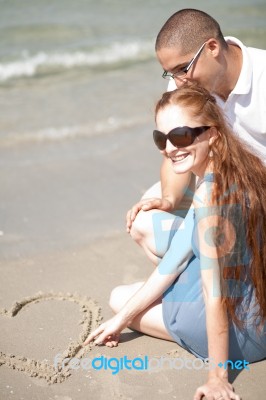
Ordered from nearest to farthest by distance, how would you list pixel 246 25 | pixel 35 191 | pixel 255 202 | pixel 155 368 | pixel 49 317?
1. pixel 255 202
2. pixel 155 368
3. pixel 49 317
4. pixel 35 191
5. pixel 246 25

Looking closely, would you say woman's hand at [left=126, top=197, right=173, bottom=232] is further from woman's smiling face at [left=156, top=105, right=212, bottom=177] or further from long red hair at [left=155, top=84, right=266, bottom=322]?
long red hair at [left=155, top=84, right=266, bottom=322]

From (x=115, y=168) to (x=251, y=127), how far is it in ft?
6.09

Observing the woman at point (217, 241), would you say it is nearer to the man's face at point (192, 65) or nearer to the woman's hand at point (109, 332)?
the woman's hand at point (109, 332)

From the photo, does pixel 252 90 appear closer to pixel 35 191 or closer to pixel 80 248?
pixel 80 248

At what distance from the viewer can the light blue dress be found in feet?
9.00

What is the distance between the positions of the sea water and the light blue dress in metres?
3.08

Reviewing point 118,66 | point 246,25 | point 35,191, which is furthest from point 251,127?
point 246,25

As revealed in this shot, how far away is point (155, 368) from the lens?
2.89 meters

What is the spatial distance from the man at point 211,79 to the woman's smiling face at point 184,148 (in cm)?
56

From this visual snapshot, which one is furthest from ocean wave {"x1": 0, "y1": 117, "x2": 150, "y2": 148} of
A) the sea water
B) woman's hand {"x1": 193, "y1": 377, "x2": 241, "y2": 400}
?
woman's hand {"x1": 193, "y1": 377, "x2": 241, "y2": 400}

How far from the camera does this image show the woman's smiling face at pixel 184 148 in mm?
2686

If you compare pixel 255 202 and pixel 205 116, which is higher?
pixel 205 116

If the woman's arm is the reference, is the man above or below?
above

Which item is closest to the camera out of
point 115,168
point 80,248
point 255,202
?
point 255,202
